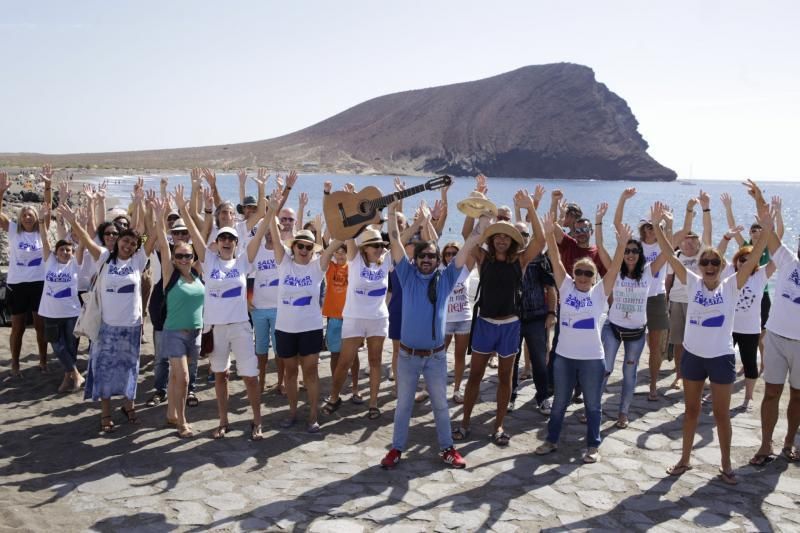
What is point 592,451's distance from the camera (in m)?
5.80

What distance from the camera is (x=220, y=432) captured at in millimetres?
6148

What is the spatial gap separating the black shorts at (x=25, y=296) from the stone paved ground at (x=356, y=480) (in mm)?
1537

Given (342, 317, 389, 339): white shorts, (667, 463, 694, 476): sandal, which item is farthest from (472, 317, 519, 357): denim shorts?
(667, 463, 694, 476): sandal

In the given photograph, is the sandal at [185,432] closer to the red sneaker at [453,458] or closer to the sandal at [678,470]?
the red sneaker at [453,458]

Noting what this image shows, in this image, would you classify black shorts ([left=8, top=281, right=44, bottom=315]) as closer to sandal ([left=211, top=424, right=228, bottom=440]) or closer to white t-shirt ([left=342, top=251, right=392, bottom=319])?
sandal ([left=211, top=424, right=228, bottom=440])

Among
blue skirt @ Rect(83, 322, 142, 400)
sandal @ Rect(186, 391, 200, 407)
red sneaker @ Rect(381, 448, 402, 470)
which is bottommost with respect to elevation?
red sneaker @ Rect(381, 448, 402, 470)

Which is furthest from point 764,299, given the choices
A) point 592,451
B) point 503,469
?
point 503,469

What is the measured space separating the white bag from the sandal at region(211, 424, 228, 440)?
1494 mm

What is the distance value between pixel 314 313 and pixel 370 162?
174m

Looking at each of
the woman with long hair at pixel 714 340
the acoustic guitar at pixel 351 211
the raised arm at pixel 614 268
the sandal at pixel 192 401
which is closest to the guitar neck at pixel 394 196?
the acoustic guitar at pixel 351 211

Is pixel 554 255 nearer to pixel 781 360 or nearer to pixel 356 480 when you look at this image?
pixel 781 360

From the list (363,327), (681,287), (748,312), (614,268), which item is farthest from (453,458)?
(681,287)

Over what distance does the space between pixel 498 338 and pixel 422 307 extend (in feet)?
3.35

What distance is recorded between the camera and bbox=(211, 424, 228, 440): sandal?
6.13m
